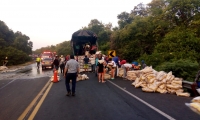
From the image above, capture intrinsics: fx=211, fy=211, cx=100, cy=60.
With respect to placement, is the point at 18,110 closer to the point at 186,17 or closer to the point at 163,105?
the point at 163,105

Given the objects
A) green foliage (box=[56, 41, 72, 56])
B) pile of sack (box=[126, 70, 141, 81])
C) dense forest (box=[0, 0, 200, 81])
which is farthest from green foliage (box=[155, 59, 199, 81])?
green foliage (box=[56, 41, 72, 56])

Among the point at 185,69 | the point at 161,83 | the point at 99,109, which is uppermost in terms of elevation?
the point at 185,69

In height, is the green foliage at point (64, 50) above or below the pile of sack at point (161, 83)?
above

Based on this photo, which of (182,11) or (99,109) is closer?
(99,109)

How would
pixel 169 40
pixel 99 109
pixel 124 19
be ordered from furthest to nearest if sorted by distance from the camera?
pixel 124 19 < pixel 169 40 < pixel 99 109

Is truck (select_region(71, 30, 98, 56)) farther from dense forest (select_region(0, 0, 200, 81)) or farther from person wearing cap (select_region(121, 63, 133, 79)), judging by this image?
person wearing cap (select_region(121, 63, 133, 79))

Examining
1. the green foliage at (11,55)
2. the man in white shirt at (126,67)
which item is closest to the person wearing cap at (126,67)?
the man in white shirt at (126,67)

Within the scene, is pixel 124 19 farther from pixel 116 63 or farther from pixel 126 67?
pixel 126 67

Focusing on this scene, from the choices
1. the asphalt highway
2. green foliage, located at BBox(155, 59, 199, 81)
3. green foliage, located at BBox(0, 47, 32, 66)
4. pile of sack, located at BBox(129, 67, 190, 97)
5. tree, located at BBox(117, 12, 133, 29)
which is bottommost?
the asphalt highway

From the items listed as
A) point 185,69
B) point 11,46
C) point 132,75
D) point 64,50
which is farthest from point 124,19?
point 64,50

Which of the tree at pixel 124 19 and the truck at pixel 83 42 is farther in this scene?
the tree at pixel 124 19

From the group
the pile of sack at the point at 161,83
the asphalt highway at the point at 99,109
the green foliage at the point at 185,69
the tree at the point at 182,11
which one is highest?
the tree at the point at 182,11

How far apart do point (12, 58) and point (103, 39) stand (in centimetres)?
2393

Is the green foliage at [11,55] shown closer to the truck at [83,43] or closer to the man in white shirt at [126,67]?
the truck at [83,43]
